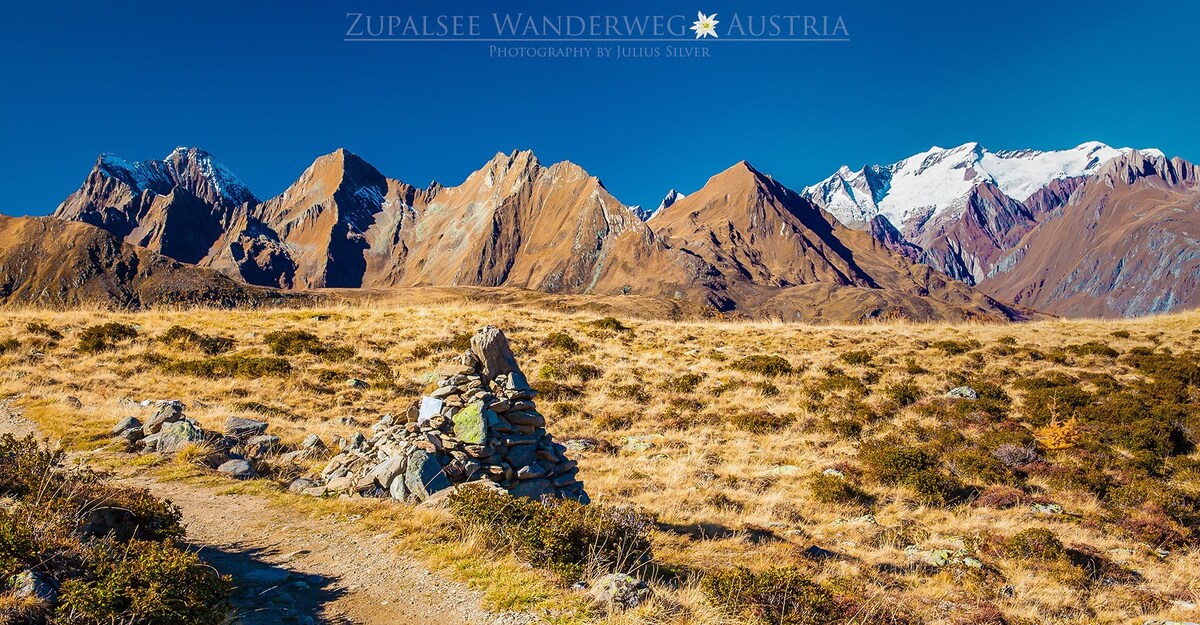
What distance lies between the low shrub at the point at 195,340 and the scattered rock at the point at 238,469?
13891 mm

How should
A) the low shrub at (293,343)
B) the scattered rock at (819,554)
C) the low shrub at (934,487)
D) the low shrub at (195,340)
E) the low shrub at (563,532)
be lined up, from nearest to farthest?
the low shrub at (563,532), the scattered rock at (819,554), the low shrub at (934,487), the low shrub at (195,340), the low shrub at (293,343)

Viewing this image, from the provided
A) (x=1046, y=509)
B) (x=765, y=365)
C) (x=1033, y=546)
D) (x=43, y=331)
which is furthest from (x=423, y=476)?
(x=43, y=331)

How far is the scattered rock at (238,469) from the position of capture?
39.8 feet

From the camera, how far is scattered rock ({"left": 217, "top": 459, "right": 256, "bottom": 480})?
12.1m

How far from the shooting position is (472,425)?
11.2 meters

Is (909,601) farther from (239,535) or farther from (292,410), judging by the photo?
(292,410)

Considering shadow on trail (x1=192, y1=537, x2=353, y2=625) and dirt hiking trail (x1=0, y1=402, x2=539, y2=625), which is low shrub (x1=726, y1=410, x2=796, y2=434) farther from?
shadow on trail (x1=192, y1=537, x2=353, y2=625)

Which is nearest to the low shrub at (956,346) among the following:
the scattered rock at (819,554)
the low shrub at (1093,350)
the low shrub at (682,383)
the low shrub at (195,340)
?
the low shrub at (1093,350)

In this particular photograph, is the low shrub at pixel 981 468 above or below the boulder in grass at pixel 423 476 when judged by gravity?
below

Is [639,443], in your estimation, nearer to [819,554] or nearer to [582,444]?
[582,444]

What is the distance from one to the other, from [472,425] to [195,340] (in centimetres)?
1956

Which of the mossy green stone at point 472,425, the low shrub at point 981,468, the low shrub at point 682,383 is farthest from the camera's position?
the low shrub at point 682,383

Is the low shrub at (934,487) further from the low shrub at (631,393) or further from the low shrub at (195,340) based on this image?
the low shrub at (195,340)

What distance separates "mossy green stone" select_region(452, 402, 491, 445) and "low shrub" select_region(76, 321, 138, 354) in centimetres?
1981
